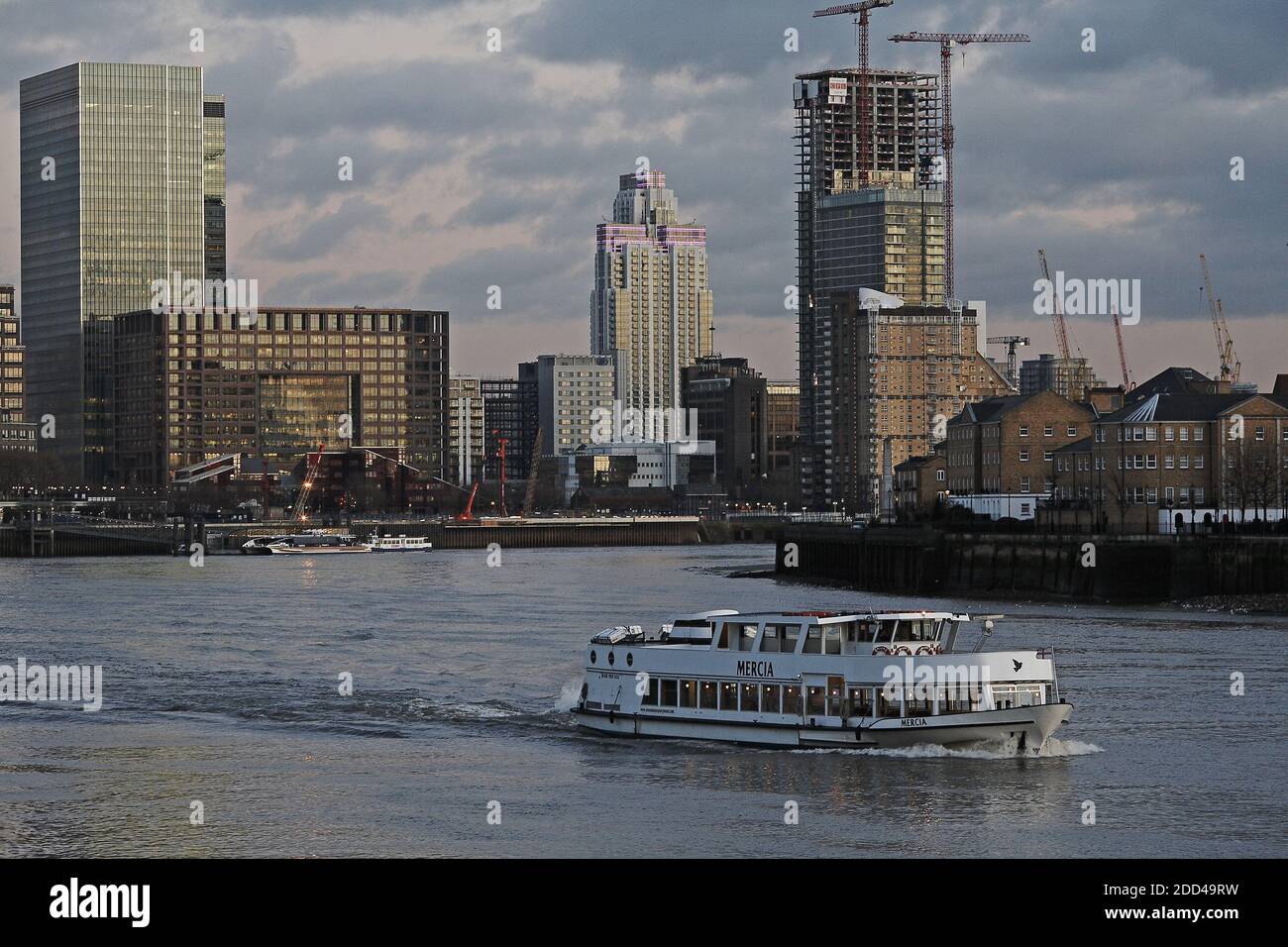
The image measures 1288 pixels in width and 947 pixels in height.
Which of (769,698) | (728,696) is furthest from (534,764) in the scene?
(769,698)

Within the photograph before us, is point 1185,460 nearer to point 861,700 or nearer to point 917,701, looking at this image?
point 917,701

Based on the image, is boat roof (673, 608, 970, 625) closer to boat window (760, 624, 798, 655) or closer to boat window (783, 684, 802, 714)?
boat window (760, 624, 798, 655)

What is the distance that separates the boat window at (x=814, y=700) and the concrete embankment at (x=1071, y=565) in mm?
48975

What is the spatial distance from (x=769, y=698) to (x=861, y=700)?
7.82 feet

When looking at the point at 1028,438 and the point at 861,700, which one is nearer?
the point at 861,700

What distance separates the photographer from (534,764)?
156 feet

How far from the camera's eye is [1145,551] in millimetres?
95875

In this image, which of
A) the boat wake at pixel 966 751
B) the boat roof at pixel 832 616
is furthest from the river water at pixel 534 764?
the boat roof at pixel 832 616

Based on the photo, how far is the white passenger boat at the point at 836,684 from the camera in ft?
152

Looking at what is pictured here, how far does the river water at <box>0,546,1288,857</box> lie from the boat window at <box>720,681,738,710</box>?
1.11m

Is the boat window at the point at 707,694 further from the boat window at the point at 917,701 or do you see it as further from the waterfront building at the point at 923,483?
the waterfront building at the point at 923,483
